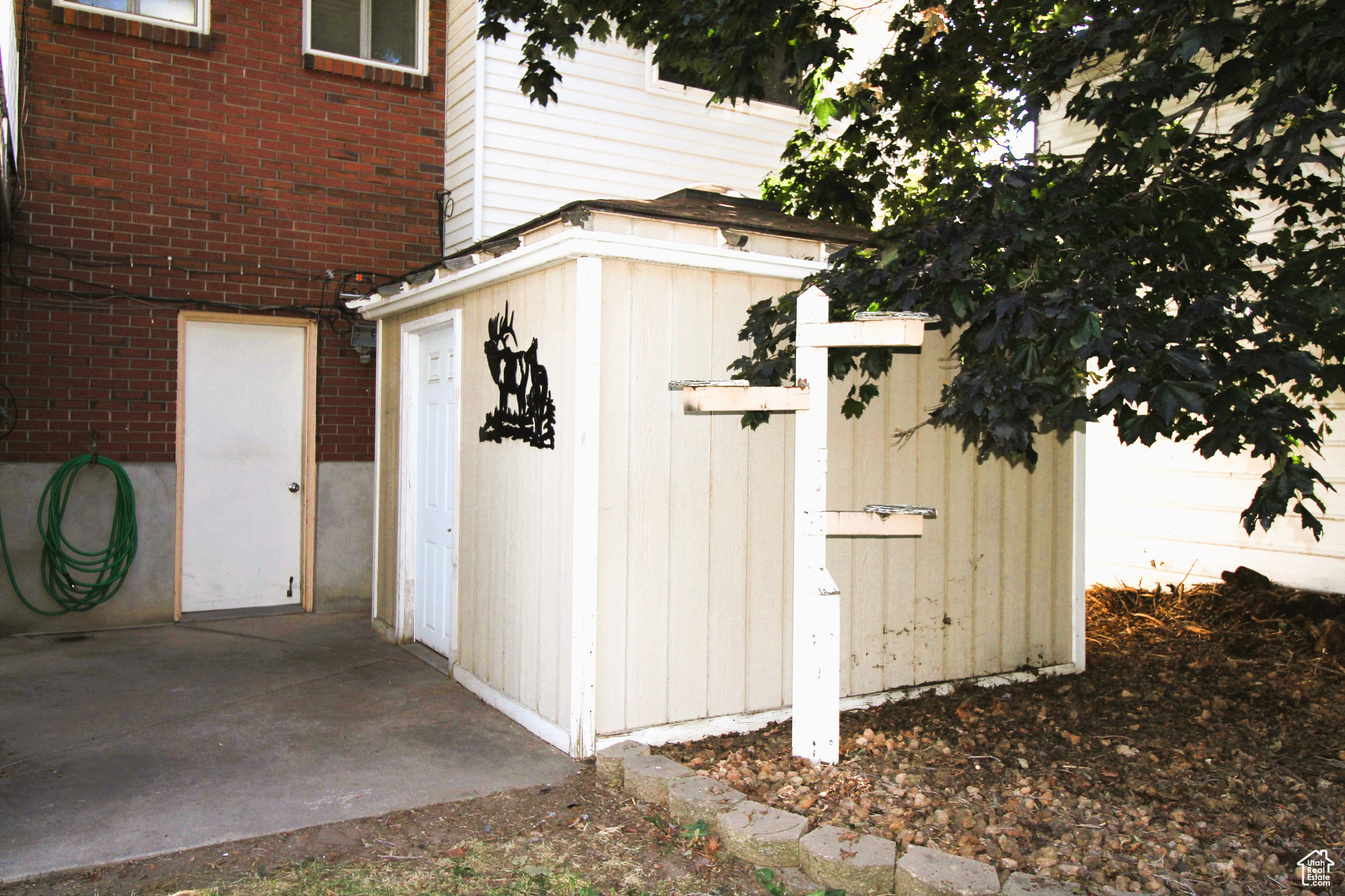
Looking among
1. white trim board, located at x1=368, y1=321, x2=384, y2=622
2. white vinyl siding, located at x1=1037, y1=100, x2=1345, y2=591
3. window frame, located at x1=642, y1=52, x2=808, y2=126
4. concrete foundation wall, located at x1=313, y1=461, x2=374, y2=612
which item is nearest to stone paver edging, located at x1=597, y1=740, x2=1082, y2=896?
white trim board, located at x1=368, y1=321, x2=384, y2=622

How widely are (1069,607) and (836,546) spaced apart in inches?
77.0

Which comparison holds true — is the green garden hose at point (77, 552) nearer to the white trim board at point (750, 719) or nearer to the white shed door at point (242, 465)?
the white shed door at point (242, 465)

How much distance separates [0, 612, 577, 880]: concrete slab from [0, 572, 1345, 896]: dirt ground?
0.20 m

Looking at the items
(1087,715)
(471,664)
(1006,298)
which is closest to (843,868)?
(1006,298)

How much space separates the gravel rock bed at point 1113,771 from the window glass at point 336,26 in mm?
6623

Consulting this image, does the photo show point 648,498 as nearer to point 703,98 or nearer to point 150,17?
point 150,17

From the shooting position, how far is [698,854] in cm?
348

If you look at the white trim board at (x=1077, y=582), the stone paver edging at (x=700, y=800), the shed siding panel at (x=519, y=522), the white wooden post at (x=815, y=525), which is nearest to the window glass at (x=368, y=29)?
the shed siding panel at (x=519, y=522)

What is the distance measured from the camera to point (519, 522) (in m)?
4.96

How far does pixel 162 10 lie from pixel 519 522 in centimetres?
547

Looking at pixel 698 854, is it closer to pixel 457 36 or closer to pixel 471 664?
pixel 471 664

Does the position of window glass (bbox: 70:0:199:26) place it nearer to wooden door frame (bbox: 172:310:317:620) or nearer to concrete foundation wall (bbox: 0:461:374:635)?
wooden door frame (bbox: 172:310:317:620)

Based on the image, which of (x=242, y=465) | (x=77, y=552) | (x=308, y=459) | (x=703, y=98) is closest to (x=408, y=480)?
(x=308, y=459)

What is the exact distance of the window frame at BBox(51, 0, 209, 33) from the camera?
22.9ft
